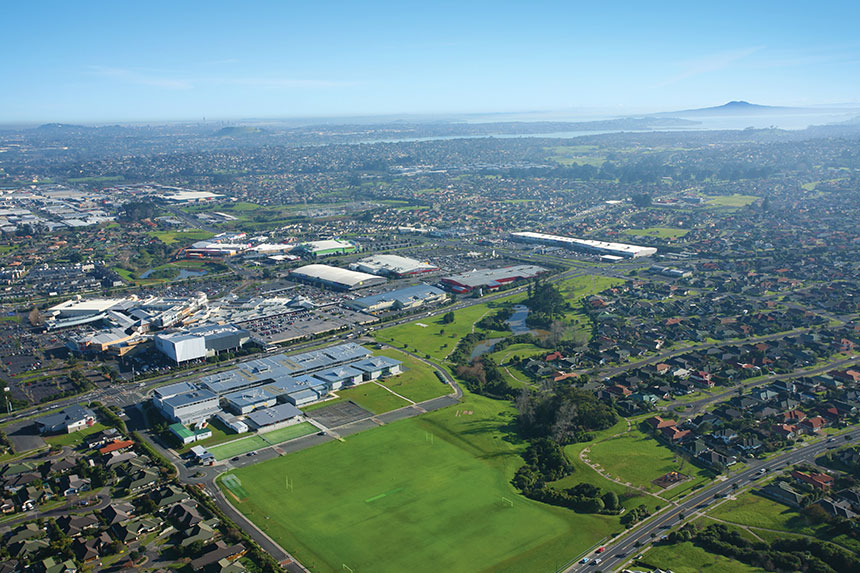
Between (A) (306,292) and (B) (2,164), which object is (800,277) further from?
(B) (2,164)

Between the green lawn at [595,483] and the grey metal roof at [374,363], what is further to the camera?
the grey metal roof at [374,363]

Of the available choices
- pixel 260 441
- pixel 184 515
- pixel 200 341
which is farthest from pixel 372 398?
pixel 184 515

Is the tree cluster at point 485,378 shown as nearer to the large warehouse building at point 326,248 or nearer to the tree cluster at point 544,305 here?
the tree cluster at point 544,305

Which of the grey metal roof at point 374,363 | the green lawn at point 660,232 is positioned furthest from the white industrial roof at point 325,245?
the green lawn at point 660,232

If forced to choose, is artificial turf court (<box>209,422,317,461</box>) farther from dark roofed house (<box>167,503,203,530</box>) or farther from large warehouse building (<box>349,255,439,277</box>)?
large warehouse building (<box>349,255,439,277</box>)

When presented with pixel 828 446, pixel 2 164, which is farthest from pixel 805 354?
pixel 2 164

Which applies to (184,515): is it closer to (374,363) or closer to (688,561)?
(374,363)
